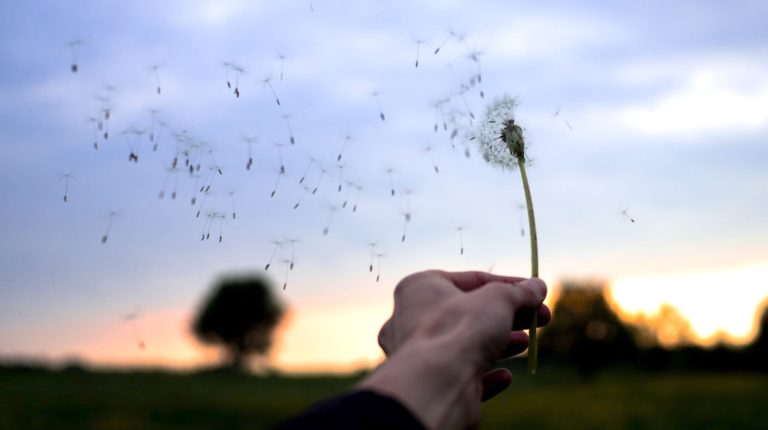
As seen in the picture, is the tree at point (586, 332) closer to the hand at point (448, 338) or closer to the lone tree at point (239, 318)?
the lone tree at point (239, 318)

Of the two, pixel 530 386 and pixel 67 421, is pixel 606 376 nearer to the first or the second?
pixel 530 386

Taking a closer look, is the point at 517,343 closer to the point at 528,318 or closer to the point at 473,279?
the point at 528,318

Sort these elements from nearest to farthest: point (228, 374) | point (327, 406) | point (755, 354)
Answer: point (327, 406) < point (228, 374) < point (755, 354)

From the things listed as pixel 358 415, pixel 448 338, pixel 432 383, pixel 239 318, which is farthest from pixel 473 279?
pixel 239 318

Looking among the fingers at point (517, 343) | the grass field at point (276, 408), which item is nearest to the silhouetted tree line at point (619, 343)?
the grass field at point (276, 408)

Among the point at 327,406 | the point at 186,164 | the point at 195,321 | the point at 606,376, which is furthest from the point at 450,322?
the point at 195,321

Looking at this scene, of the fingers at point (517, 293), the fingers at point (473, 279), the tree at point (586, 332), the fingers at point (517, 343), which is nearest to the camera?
the fingers at point (517, 293)
